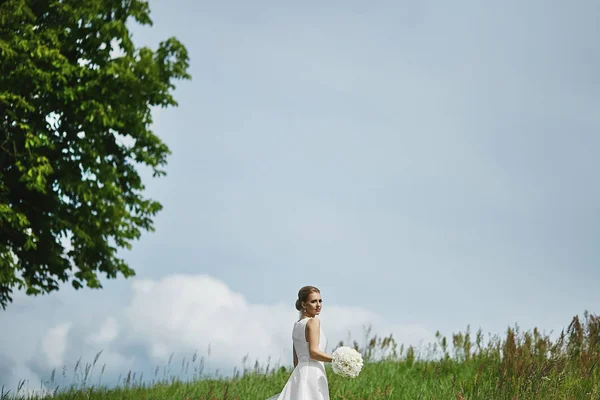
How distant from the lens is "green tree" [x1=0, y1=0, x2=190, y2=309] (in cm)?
1644

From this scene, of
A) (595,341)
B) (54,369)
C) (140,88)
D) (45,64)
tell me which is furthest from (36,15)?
(595,341)

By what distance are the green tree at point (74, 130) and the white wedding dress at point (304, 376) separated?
1080 centimetres

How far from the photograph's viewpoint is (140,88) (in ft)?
57.1

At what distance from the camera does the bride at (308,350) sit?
7.10 meters

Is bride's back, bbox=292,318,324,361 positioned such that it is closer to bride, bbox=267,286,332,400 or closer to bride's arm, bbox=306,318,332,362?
bride, bbox=267,286,332,400

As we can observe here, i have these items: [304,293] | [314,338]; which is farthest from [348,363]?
[304,293]

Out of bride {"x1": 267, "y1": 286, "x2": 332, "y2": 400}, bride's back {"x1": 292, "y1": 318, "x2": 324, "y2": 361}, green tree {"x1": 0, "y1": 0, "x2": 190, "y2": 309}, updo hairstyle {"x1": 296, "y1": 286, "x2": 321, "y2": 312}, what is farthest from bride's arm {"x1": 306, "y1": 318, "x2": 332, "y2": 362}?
green tree {"x1": 0, "y1": 0, "x2": 190, "y2": 309}

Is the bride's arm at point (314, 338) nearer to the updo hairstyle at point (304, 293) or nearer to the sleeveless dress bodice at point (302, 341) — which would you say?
the sleeveless dress bodice at point (302, 341)

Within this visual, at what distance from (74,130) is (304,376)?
41.8 feet

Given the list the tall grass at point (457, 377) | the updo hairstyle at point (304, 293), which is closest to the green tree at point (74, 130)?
the tall grass at point (457, 377)

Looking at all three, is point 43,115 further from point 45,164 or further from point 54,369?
point 54,369

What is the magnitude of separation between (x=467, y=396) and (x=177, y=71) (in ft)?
41.2

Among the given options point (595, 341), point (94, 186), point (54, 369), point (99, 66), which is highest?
point (99, 66)

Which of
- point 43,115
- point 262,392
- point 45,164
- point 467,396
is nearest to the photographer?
point 467,396
